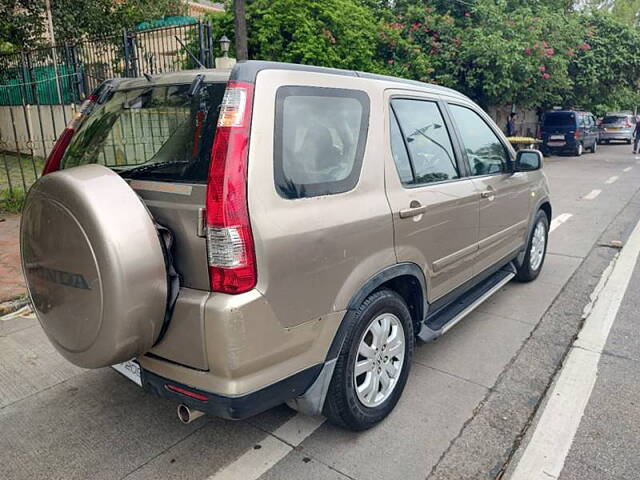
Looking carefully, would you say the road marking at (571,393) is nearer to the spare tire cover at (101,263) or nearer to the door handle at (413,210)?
the door handle at (413,210)

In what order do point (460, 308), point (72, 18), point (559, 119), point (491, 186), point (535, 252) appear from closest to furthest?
point (460, 308) < point (491, 186) < point (535, 252) < point (72, 18) < point (559, 119)

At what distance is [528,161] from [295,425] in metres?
2.92

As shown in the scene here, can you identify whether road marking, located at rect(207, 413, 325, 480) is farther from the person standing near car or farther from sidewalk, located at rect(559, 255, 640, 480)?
the person standing near car

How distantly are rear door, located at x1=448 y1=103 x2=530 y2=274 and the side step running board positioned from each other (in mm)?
182

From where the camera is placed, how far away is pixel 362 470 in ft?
7.99

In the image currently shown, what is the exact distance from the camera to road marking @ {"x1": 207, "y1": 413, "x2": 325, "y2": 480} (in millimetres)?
2414

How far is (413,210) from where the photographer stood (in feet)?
9.25

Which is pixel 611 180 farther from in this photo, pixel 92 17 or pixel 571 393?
pixel 92 17

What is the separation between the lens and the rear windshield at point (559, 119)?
20.4 m

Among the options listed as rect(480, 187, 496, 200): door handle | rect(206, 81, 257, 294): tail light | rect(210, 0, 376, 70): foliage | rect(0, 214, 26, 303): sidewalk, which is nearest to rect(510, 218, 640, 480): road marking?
rect(480, 187, 496, 200): door handle

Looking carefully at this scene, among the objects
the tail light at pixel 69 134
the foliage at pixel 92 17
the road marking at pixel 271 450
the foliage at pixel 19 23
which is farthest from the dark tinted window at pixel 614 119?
the tail light at pixel 69 134

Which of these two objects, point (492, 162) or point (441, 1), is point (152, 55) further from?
point (441, 1)

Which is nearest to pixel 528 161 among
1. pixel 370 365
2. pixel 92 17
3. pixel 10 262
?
pixel 370 365

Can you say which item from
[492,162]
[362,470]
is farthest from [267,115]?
[492,162]
